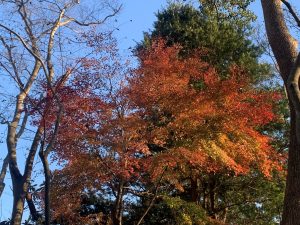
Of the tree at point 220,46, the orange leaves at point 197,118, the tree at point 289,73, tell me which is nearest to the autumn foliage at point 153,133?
the orange leaves at point 197,118

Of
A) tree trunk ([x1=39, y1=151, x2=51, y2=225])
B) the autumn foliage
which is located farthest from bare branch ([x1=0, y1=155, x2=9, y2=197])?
tree trunk ([x1=39, y1=151, x2=51, y2=225])

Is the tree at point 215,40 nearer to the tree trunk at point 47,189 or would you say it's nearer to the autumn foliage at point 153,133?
the autumn foliage at point 153,133

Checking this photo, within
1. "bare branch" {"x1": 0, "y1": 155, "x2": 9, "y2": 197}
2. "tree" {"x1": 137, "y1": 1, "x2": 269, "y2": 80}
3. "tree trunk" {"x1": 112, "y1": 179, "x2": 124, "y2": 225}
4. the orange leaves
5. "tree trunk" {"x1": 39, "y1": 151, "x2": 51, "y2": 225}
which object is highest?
"tree" {"x1": 137, "y1": 1, "x2": 269, "y2": 80}

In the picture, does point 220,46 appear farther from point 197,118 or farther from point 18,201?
point 18,201

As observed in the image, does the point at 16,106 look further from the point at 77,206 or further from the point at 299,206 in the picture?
the point at 299,206

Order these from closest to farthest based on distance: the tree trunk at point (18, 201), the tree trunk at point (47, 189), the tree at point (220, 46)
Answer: the tree trunk at point (47, 189) < the tree trunk at point (18, 201) < the tree at point (220, 46)

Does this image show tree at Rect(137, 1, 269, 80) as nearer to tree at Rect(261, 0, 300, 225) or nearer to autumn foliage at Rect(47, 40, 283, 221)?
autumn foliage at Rect(47, 40, 283, 221)

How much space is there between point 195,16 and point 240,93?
18.6 ft

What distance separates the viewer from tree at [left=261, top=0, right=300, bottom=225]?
21.6ft

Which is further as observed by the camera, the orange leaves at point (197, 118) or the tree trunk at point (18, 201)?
the orange leaves at point (197, 118)

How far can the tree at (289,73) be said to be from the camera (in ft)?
21.6

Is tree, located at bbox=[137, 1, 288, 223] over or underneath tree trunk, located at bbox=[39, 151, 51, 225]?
over

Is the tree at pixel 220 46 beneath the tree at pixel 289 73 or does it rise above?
above

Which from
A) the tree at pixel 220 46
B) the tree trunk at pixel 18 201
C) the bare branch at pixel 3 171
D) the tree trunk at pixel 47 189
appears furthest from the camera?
the tree at pixel 220 46
